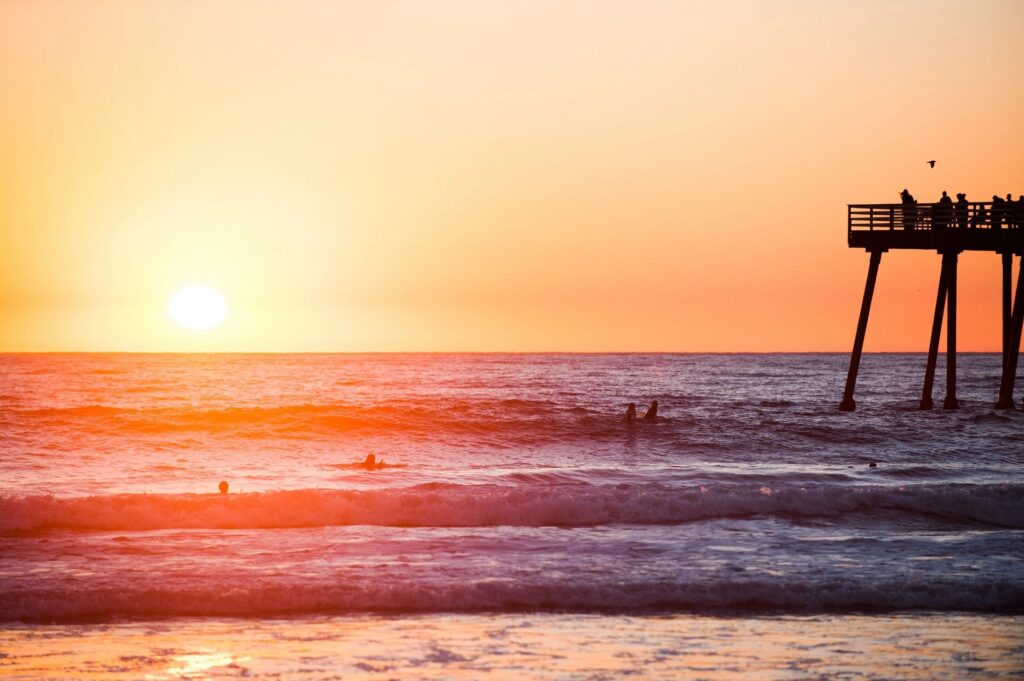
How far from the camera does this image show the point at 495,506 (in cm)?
2302

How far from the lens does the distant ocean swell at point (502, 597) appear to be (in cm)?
1421

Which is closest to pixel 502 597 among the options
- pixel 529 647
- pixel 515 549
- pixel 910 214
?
pixel 529 647

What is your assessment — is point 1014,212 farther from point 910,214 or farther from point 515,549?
point 515,549

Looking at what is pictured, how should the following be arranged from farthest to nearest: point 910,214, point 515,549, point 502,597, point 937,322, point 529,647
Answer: point 937,322 → point 910,214 → point 515,549 → point 502,597 → point 529,647

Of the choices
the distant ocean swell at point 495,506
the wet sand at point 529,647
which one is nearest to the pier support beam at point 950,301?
the distant ocean swell at point 495,506

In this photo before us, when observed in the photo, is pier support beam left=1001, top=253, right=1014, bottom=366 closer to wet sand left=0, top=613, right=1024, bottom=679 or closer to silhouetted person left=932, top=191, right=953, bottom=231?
silhouetted person left=932, top=191, right=953, bottom=231

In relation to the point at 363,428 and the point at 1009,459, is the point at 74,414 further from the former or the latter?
the point at 1009,459

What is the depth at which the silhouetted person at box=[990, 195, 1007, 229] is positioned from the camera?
3362 cm

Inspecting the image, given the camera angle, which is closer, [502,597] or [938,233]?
[502,597]

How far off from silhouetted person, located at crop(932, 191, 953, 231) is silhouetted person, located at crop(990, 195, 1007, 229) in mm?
1388

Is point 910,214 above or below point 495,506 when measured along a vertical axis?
above

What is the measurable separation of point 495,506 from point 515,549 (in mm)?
4658

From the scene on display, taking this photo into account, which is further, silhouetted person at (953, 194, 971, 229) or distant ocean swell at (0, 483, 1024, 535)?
silhouetted person at (953, 194, 971, 229)

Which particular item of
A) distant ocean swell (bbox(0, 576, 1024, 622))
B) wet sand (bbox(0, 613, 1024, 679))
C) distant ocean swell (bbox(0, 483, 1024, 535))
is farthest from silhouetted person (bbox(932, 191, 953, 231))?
wet sand (bbox(0, 613, 1024, 679))
